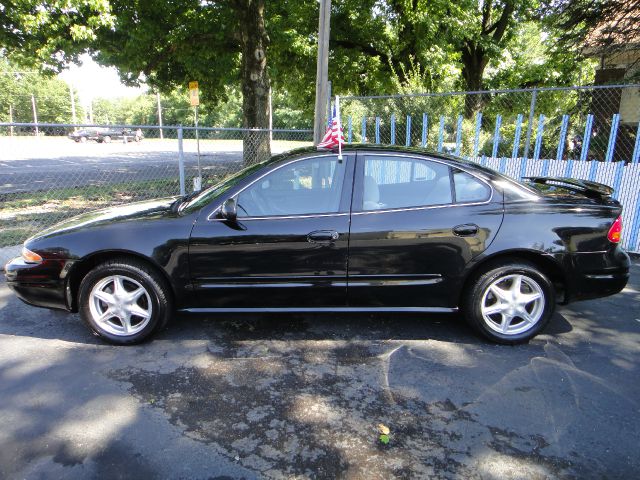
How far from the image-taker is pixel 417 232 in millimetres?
3455

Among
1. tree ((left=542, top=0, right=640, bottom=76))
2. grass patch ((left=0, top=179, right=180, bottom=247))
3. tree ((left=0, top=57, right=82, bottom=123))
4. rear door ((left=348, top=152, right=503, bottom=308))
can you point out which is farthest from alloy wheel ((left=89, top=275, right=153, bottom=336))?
tree ((left=0, top=57, right=82, bottom=123))

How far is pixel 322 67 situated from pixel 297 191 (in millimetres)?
3703

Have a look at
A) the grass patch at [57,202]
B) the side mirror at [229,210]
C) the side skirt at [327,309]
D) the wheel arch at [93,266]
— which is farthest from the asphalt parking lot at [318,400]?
the grass patch at [57,202]

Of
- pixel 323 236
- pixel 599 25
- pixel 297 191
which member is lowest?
pixel 323 236

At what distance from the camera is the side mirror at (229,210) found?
3371 mm

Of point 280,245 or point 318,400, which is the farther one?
point 280,245

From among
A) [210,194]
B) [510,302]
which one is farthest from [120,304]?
[510,302]

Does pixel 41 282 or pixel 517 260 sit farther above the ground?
pixel 517 260

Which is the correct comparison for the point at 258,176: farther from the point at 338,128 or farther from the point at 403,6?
the point at 403,6

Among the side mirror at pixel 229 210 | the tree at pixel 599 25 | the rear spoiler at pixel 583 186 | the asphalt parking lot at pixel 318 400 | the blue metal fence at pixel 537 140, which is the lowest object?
the asphalt parking lot at pixel 318 400

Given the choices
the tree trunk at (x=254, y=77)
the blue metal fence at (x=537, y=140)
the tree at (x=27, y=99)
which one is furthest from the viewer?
the tree at (x=27, y=99)

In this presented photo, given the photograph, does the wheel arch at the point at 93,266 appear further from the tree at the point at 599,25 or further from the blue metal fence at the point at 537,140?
the tree at the point at 599,25

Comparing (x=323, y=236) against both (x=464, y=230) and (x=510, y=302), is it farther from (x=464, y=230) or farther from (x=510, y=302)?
(x=510, y=302)

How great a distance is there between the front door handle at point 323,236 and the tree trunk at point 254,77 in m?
8.22
